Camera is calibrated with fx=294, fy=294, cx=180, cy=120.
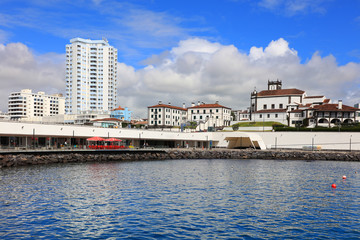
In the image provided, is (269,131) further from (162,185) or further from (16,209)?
(16,209)

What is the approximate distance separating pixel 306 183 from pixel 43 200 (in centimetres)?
3188

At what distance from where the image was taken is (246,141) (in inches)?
4038

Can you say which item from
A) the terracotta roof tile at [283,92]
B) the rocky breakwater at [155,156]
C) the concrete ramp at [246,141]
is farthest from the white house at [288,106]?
the rocky breakwater at [155,156]

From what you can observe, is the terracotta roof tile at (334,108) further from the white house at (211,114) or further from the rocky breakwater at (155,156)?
the white house at (211,114)

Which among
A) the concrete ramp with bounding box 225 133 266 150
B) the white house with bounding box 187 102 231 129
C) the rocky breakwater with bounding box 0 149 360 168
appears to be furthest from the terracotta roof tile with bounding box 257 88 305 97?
the rocky breakwater with bounding box 0 149 360 168

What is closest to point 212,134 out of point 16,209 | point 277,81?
point 277,81

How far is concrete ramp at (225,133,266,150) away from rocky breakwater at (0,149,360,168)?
8.58 m

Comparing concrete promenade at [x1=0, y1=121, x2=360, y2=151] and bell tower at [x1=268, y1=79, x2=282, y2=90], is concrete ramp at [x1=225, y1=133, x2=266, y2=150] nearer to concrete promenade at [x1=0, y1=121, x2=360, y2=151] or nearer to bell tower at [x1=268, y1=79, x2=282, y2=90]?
concrete promenade at [x1=0, y1=121, x2=360, y2=151]

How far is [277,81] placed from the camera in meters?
156

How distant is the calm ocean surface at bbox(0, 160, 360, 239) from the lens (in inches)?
769

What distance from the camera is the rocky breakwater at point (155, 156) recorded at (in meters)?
54.3

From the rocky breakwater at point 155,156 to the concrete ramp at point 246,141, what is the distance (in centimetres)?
858

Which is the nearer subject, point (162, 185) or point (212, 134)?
point (162, 185)

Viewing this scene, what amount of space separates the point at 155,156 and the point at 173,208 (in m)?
54.1
